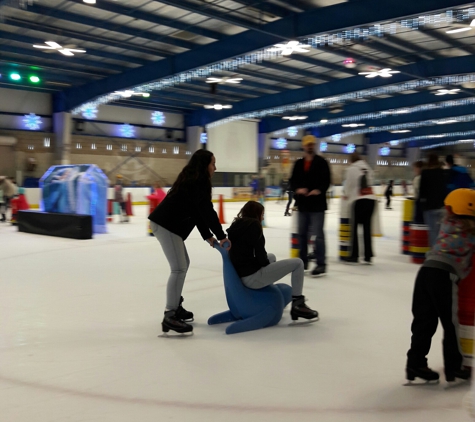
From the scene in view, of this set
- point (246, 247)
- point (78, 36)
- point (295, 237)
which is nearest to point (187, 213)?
point (246, 247)

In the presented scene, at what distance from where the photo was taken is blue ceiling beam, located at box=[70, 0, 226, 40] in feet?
42.5

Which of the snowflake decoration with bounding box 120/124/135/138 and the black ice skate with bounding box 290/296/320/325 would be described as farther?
the snowflake decoration with bounding box 120/124/135/138

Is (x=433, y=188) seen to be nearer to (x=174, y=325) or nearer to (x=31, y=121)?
(x=174, y=325)

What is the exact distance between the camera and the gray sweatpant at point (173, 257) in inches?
144

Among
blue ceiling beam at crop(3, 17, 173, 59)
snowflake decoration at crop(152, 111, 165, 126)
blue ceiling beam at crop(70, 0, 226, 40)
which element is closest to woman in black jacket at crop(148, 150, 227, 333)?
blue ceiling beam at crop(70, 0, 226, 40)

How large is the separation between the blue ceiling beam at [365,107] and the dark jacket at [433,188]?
20805mm

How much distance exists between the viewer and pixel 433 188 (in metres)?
6.37

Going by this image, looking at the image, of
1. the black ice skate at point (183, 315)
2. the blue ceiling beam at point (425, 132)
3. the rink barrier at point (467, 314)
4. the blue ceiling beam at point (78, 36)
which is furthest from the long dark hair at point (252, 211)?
the blue ceiling beam at point (425, 132)

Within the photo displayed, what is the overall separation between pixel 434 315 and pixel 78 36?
15274 millimetres

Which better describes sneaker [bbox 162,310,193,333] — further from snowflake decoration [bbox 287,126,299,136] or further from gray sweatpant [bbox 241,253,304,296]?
snowflake decoration [bbox 287,126,299,136]

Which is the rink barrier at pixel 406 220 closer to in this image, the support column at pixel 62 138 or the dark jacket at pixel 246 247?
the dark jacket at pixel 246 247

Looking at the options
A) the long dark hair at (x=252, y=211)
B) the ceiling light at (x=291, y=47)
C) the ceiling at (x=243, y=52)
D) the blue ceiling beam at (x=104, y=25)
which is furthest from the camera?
the blue ceiling beam at (x=104, y=25)

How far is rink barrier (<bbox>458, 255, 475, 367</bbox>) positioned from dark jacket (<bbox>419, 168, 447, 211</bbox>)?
12.5ft

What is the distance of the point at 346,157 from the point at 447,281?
126 feet
